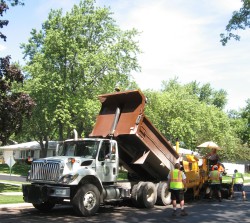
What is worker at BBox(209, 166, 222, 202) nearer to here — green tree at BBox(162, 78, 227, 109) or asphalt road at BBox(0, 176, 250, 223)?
asphalt road at BBox(0, 176, 250, 223)

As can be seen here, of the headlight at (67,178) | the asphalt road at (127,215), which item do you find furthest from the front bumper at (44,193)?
the asphalt road at (127,215)

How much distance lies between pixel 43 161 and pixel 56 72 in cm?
2298

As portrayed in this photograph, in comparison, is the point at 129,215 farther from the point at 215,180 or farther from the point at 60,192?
the point at 215,180

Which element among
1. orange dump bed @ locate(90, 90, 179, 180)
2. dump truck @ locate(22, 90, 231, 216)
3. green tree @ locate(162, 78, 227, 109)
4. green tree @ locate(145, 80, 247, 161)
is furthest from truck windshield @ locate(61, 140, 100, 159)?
green tree @ locate(162, 78, 227, 109)

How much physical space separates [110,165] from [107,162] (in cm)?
21

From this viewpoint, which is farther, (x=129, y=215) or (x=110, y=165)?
(x=110, y=165)

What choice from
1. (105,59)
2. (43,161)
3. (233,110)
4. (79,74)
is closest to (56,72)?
(79,74)

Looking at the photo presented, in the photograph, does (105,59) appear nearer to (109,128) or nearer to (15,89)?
(15,89)

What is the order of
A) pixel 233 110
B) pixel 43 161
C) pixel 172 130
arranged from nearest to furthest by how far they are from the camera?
pixel 43 161
pixel 172 130
pixel 233 110

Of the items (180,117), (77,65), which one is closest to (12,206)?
(77,65)

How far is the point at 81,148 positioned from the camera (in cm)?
1359

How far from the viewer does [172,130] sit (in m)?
46.4

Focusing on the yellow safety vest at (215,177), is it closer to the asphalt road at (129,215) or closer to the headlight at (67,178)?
the asphalt road at (129,215)

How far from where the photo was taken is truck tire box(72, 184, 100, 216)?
39.3ft
